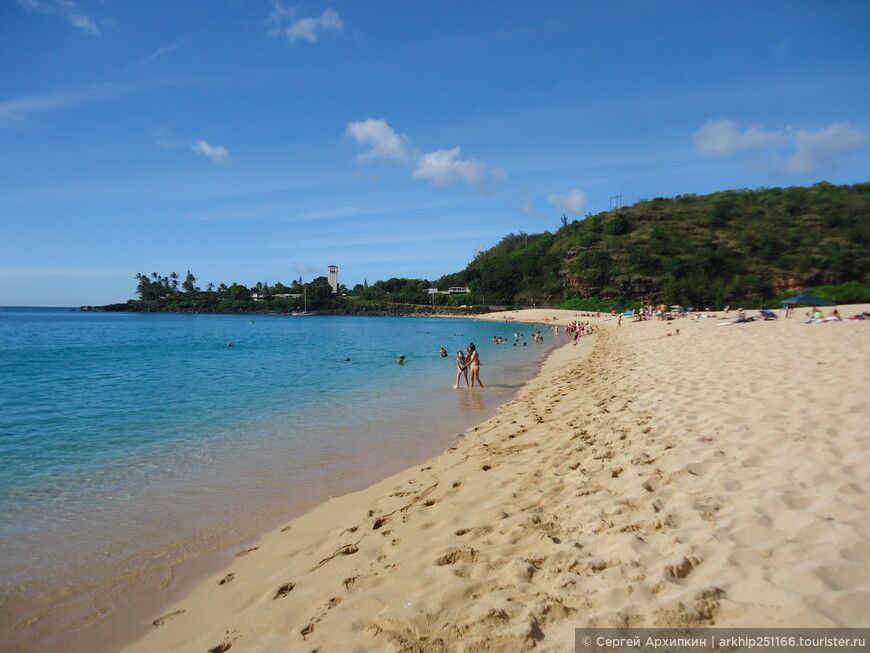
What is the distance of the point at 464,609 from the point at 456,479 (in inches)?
120

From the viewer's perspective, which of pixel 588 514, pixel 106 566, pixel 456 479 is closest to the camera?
pixel 588 514

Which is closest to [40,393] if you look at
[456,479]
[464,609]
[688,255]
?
[456,479]

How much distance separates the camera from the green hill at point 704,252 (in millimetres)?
82938

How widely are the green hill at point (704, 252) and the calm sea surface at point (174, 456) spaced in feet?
248

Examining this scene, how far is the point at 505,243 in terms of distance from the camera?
171 m

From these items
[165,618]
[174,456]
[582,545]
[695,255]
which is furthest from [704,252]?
[165,618]

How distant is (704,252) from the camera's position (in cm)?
9156

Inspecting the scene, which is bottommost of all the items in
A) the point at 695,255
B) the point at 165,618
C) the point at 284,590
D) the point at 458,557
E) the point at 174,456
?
the point at 174,456

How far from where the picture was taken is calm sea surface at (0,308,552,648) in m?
5.16

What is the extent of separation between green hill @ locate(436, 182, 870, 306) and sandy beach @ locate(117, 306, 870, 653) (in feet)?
262

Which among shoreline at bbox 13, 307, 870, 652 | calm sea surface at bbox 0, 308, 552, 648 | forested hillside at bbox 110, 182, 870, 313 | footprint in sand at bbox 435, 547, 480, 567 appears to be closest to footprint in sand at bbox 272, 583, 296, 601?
shoreline at bbox 13, 307, 870, 652

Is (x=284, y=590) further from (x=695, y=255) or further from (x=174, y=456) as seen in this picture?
(x=695, y=255)

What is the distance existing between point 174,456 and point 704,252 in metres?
103

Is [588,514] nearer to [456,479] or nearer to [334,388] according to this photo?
[456,479]
